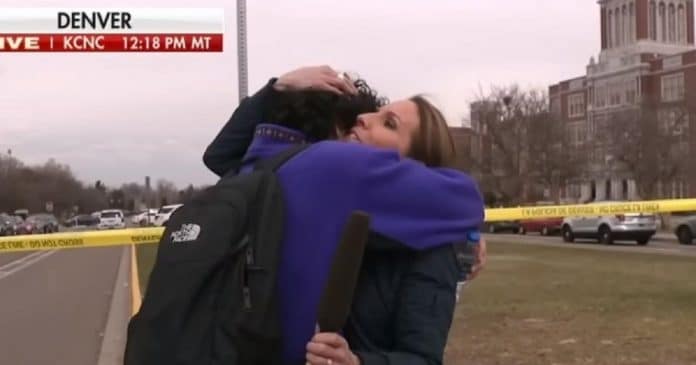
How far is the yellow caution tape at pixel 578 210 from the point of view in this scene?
9.82 meters

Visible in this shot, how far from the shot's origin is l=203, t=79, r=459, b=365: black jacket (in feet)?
5.85

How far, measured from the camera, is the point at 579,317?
10391 mm

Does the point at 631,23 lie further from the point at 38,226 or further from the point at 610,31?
the point at 38,226

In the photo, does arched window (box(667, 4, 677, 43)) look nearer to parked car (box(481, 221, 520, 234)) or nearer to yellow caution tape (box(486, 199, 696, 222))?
parked car (box(481, 221, 520, 234))

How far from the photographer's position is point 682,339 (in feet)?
27.7

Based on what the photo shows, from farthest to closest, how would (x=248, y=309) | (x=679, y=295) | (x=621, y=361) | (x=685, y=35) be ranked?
(x=685, y=35), (x=679, y=295), (x=621, y=361), (x=248, y=309)

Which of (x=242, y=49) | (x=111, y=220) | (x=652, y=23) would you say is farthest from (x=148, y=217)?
(x=652, y=23)

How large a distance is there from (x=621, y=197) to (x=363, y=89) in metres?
80.5

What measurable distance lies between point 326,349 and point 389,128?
0.53m

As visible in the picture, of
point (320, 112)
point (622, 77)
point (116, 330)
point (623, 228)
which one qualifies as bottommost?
point (623, 228)

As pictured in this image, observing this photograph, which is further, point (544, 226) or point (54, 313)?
point (544, 226)

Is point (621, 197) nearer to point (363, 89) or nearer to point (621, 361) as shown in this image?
point (621, 361)

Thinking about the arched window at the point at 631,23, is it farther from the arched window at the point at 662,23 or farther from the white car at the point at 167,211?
the white car at the point at 167,211

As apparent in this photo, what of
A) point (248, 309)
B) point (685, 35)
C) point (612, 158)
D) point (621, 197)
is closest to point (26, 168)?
point (612, 158)
